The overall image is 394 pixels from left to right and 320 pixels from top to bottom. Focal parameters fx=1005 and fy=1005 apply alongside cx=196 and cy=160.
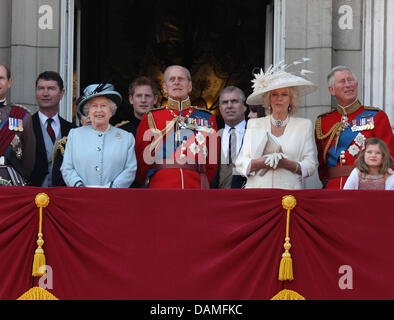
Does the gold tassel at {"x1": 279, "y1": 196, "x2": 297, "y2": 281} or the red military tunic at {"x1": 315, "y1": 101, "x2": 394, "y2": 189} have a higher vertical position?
the red military tunic at {"x1": 315, "y1": 101, "x2": 394, "y2": 189}

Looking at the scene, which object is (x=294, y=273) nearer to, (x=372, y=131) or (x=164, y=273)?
(x=164, y=273)

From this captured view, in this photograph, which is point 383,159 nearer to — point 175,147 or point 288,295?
point 288,295

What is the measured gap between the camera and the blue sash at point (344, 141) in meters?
8.95

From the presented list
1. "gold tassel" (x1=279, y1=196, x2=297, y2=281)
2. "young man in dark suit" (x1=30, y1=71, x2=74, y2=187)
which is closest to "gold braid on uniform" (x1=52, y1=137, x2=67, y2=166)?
"young man in dark suit" (x1=30, y1=71, x2=74, y2=187)

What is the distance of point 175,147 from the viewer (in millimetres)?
8711

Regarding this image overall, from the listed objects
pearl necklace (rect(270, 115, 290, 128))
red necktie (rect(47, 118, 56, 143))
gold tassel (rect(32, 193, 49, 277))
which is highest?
pearl necklace (rect(270, 115, 290, 128))

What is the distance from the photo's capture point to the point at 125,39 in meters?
14.8

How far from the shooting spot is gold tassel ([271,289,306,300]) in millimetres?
7488

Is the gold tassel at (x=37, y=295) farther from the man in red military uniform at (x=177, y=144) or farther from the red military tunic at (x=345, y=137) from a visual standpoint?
the red military tunic at (x=345, y=137)

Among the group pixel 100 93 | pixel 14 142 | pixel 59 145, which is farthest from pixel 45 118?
pixel 100 93

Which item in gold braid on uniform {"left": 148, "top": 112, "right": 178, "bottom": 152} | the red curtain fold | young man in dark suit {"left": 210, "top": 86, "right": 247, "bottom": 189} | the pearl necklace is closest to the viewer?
the red curtain fold

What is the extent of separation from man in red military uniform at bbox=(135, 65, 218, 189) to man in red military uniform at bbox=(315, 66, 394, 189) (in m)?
1.03

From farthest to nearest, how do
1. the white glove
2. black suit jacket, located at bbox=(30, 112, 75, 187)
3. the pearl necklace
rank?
black suit jacket, located at bbox=(30, 112, 75, 187)
the pearl necklace
the white glove

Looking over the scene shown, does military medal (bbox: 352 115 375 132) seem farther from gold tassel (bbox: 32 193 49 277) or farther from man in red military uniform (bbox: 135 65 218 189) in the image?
gold tassel (bbox: 32 193 49 277)
